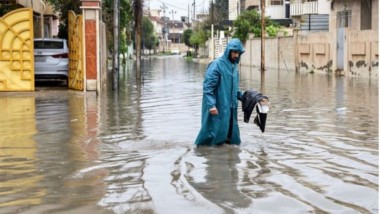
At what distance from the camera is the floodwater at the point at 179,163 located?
5977 mm

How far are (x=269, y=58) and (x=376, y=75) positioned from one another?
17.3 metres

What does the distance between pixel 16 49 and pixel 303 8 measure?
3796cm

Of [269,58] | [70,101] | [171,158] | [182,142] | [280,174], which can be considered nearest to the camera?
[280,174]

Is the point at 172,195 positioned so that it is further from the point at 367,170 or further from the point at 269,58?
the point at 269,58

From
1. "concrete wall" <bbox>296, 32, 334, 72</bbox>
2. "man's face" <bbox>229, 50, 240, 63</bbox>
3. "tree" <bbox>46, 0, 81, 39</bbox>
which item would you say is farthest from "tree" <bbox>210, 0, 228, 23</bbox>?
"man's face" <bbox>229, 50, 240, 63</bbox>

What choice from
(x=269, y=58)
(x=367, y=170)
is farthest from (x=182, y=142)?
(x=269, y=58)

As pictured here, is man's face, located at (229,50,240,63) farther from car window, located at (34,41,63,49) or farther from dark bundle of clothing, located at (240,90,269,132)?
car window, located at (34,41,63,49)

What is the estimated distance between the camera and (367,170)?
743 centimetres

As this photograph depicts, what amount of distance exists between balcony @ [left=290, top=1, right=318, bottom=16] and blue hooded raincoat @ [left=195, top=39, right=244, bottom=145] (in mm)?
43607

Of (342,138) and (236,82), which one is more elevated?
(236,82)

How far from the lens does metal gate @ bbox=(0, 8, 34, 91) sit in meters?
18.0

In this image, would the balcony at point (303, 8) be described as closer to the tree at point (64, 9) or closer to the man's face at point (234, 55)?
the tree at point (64, 9)

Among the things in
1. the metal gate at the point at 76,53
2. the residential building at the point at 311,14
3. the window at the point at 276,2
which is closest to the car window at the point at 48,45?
the metal gate at the point at 76,53

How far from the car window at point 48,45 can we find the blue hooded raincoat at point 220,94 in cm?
1223
